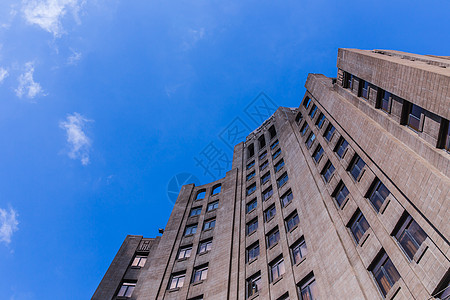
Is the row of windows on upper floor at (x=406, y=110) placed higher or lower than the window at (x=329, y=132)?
lower

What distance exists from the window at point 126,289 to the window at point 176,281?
12.2 feet

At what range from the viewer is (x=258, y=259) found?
825 inches

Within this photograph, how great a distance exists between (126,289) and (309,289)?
54.3ft

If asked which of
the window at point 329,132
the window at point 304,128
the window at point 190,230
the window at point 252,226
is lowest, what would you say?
the window at point 252,226

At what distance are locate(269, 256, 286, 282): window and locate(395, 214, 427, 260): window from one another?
8.42 meters

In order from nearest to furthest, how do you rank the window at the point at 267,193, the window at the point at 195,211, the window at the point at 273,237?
1. the window at the point at 273,237
2. the window at the point at 267,193
3. the window at the point at 195,211

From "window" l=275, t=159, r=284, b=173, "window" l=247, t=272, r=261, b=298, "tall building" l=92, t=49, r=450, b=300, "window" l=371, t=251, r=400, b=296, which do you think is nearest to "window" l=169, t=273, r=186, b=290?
"tall building" l=92, t=49, r=450, b=300

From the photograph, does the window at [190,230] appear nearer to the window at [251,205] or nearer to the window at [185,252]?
the window at [185,252]

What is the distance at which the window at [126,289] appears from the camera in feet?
79.1

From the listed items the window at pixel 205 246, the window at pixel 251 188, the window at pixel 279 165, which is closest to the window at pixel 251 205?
the window at pixel 251 188

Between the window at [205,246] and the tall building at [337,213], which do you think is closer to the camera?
the tall building at [337,213]

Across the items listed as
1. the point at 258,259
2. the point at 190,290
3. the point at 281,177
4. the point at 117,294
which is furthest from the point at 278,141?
the point at 117,294

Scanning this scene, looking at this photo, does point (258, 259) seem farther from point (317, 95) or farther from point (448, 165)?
point (317, 95)

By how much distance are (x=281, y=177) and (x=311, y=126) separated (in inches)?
226
